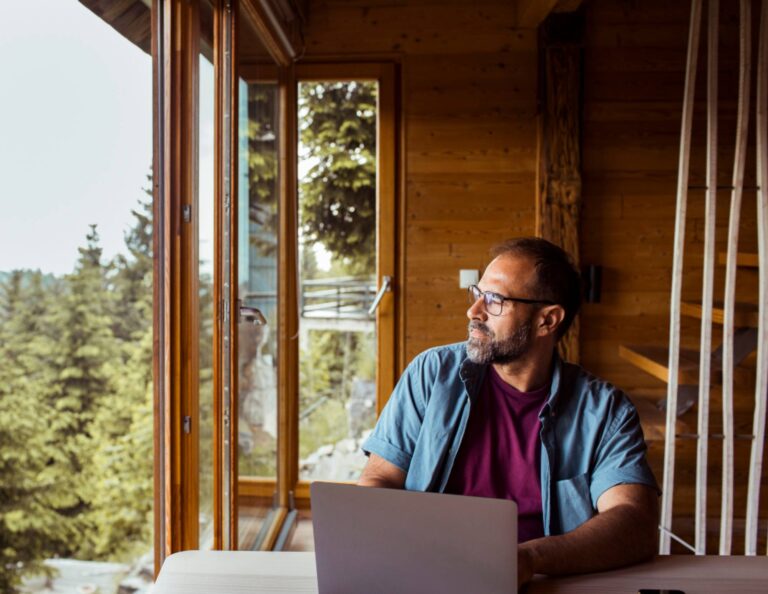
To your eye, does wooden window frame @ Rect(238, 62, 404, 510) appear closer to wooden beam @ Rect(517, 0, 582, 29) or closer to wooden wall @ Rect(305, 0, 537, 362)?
wooden wall @ Rect(305, 0, 537, 362)

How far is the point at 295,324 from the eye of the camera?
12.4ft

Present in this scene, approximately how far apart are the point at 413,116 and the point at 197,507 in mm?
2334

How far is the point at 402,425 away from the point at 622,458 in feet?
1.58

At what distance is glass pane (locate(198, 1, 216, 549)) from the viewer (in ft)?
6.88

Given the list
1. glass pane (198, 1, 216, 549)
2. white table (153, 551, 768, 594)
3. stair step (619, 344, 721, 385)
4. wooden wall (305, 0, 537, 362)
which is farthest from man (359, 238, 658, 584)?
wooden wall (305, 0, 537, 362)

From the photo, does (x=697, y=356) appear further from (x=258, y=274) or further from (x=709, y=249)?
(x=258, y=274)

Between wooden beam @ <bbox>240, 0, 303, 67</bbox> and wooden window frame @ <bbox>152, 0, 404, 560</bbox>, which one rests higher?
wooden beam @ <bbox>240, 0, 303, 67</bbox>

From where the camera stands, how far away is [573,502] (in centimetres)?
150

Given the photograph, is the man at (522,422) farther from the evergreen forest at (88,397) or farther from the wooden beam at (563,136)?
the wooden beam at (563,136)

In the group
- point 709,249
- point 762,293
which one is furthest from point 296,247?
point 762,293

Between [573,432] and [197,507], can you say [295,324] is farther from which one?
[573,432]

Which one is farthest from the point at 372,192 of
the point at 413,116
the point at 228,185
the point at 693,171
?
the point at 228,185

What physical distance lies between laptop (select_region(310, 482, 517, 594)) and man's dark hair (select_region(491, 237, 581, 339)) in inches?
31.9

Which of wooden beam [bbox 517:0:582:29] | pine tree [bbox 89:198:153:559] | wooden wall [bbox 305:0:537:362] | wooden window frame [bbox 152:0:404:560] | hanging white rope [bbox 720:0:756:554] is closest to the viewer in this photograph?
wooden window frame [bbox 152:0:404:560]
